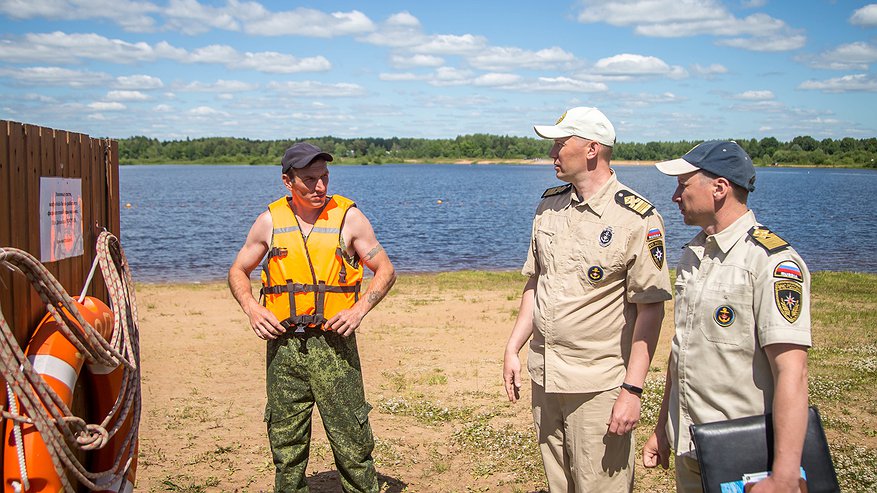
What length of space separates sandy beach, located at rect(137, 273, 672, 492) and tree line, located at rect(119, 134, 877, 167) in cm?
11821

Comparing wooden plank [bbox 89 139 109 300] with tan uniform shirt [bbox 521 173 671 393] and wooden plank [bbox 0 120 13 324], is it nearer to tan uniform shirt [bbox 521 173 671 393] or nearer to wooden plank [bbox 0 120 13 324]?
wooden plank [bbox 0 120 13 324]

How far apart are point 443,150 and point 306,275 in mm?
188635

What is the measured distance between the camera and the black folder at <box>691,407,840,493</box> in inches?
103

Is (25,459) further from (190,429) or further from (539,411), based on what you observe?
(190,429)

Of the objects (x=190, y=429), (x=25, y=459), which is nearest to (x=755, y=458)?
(x=25, y=459)

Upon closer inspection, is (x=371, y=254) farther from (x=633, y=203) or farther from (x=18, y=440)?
(x=18, y=440)

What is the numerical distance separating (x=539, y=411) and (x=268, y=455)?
274cm

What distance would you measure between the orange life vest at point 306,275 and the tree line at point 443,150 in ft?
406

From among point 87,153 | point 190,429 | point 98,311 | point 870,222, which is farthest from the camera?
point 870,222

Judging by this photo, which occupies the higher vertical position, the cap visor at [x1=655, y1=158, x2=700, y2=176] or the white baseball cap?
the white baseball cap

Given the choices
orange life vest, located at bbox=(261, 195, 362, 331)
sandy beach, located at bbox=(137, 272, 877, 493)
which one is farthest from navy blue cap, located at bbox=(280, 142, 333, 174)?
sandy beach, located at bbox=(137, 272, 877, 493)

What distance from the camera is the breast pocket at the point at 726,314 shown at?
276 centimetres

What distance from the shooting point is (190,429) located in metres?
6.21

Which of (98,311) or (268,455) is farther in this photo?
(268,455)
